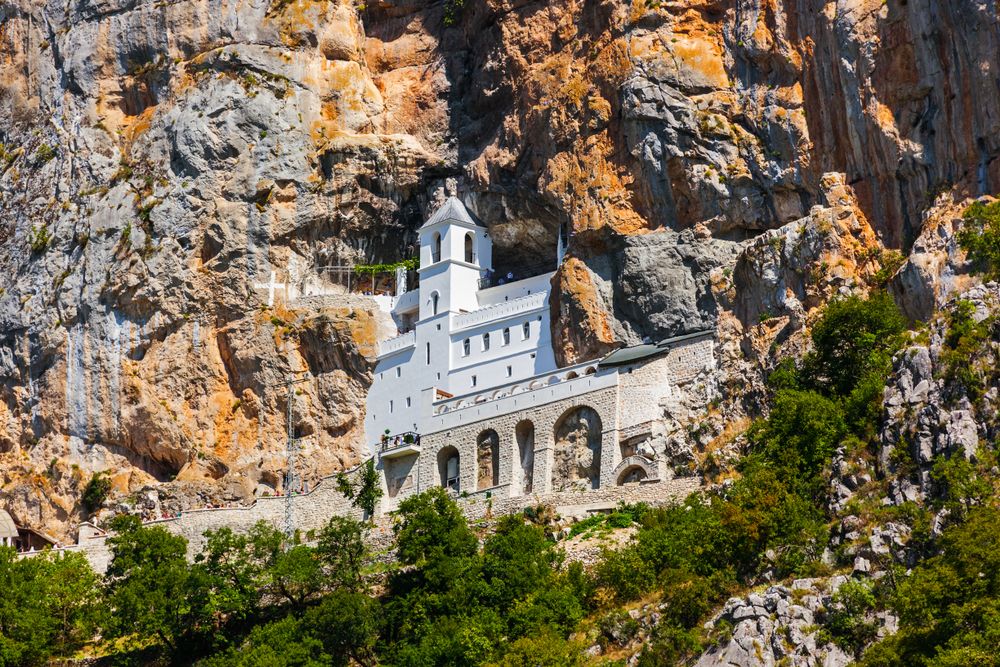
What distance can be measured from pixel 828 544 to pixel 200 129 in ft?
147

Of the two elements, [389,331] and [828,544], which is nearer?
[828,544]

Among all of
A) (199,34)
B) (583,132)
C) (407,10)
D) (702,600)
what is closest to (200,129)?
(199,34)

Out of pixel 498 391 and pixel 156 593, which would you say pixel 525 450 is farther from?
pixel 156 593

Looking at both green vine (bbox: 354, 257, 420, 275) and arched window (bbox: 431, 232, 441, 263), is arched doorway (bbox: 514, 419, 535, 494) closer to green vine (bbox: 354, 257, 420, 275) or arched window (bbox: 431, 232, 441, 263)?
arched window (bbox: 431, 232, 441, 263)

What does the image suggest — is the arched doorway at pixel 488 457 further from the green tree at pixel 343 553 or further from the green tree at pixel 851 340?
the green tree at pixel 851 340

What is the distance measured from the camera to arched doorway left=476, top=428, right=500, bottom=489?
275 ft

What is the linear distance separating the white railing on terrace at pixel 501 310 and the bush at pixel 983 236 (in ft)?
76.0

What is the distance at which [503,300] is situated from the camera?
9031cm

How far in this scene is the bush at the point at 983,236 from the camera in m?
69.0

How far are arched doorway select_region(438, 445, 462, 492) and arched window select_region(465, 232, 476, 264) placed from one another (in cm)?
1103

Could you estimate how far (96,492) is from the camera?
92188 millimetres

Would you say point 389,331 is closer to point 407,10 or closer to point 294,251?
point 294,251

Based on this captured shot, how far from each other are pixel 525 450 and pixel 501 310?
834 cm

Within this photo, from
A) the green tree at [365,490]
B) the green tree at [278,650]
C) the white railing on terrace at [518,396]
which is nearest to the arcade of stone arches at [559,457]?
the white railing on terrace at [518,396]
